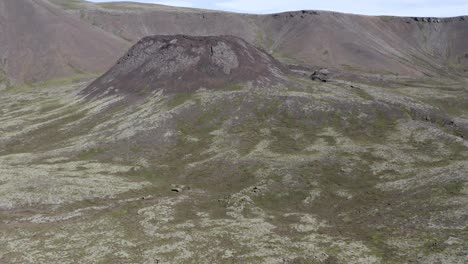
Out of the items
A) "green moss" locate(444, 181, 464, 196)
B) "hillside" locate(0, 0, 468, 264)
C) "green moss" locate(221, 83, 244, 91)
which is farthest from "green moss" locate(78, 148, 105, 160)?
"green moss" locate(444, 181, 464, 196)

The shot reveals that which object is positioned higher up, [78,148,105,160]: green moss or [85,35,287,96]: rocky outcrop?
[85,35,287,96]: rocky outcrop

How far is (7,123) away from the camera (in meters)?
145

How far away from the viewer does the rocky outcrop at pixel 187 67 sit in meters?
154

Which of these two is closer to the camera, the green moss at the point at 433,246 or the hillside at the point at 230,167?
the green moss at the point at 433,246

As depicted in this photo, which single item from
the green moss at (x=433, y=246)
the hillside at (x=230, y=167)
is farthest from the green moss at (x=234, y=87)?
the green moss at (x=433, y=246)

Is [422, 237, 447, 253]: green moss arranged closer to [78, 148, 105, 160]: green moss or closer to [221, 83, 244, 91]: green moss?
[78, 148, 105, 160]: green moss

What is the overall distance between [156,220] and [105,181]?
2306cm

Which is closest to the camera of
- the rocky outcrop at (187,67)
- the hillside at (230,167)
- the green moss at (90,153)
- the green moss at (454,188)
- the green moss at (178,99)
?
the hillside at (230,167)

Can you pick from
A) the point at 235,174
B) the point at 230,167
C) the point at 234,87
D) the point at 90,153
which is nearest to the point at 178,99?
the point at 234,87

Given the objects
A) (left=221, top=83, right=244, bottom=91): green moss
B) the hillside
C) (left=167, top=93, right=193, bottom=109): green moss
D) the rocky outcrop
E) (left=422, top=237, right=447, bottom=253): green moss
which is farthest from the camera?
the rocky outcrop

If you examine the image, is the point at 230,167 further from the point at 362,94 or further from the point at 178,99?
the point at 362,94

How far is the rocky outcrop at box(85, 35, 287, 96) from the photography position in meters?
154

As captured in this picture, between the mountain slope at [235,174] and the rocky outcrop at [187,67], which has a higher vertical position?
the rocky outcrop at [187,67]

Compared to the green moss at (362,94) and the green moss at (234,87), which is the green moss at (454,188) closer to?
the green moss at (362,94)
